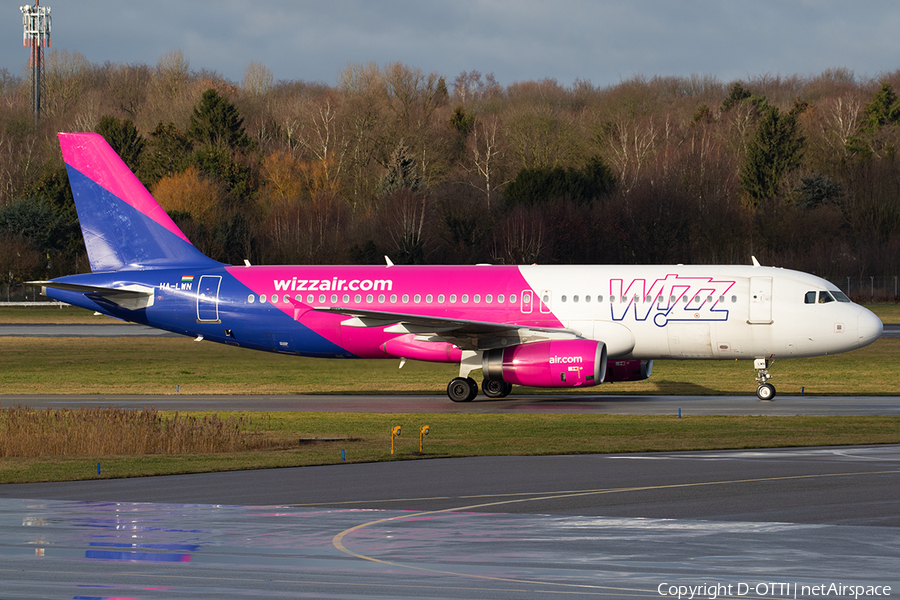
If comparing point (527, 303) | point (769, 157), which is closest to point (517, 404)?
point (527, 303)

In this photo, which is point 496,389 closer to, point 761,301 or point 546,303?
point 546,303

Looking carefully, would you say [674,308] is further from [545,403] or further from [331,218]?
[331,218]

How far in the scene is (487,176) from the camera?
350ft

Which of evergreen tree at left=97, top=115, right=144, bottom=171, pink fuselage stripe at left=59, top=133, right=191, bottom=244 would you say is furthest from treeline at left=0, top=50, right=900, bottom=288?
pink fuselage stripe at left=59, top=133, right=191, bottom=244

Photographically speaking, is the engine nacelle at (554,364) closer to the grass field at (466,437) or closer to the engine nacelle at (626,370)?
the grass field at (466,437)

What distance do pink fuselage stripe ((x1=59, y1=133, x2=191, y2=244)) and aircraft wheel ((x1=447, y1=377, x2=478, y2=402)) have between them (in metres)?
10.8

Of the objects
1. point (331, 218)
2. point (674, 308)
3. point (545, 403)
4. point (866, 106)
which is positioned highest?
point (866, 106)

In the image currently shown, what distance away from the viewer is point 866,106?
359ft

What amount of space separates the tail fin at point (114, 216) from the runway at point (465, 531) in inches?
755

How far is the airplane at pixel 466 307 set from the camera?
107 ft

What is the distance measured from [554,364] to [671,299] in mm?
4459

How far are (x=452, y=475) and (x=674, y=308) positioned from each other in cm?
1590

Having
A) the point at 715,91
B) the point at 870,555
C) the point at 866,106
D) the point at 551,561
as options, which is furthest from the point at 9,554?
the point at 715,91
